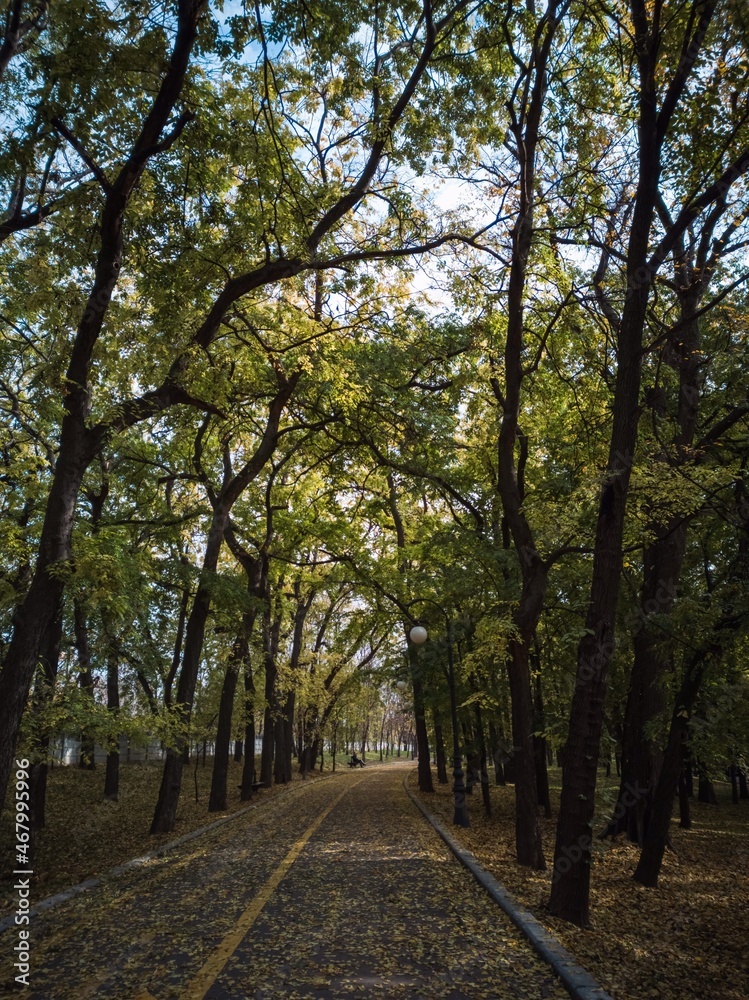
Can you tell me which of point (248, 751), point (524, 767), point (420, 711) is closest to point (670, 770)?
point (524, 767)

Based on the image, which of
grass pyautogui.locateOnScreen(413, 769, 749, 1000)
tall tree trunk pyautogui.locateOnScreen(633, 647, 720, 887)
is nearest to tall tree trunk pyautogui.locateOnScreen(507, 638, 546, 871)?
grass pyautogui.locateOnScreen(413, 769, 749, 1000)

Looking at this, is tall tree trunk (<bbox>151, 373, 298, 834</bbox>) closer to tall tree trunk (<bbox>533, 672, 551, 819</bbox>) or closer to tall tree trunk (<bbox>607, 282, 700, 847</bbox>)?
tall tree trunk (<bbox>607, 282, 700, 847</bbox>)

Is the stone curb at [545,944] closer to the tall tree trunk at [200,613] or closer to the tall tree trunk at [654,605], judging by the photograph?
the tall tree trunk at [654,605]

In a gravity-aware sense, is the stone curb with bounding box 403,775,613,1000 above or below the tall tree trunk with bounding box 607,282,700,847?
below

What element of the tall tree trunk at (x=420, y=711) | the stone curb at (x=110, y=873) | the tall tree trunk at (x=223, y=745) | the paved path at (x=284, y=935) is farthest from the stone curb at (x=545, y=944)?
the tall tree trunk at (x=223, y=745)

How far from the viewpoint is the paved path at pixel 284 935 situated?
4656mm

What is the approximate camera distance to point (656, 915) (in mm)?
7742

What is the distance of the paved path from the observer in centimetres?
466

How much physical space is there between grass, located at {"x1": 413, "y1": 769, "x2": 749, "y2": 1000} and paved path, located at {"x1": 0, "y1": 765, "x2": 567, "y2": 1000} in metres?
0.63

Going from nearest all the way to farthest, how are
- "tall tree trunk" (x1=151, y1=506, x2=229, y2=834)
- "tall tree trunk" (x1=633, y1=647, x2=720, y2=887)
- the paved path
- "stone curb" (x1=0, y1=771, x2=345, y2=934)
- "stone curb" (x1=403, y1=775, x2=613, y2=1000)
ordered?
"stone curb" (x1=403, y1=775, x2=613, y2=1000) → the paved path → "stone curb" (x1=0, y1=771, x2=345, y2=934) → "tall tree trunk" (x1=633, y1=647, x2=720, y2=887) → "tall tree trunk" (x1=151, y1=506, x2=229, y2=834)

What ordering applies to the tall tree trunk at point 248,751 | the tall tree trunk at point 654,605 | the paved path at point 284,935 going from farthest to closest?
the tall tree trunk at point 248,751
the tall tree trunk at point 654,605
the paved path at point 284,935

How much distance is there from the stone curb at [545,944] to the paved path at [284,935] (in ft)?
0.31

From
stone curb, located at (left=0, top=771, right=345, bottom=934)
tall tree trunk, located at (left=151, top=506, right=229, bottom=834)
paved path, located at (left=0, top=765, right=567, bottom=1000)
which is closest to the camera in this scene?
paved path, located at (left=0, top=765, right=567, bottom=1000)

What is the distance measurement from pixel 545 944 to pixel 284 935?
228 cm
